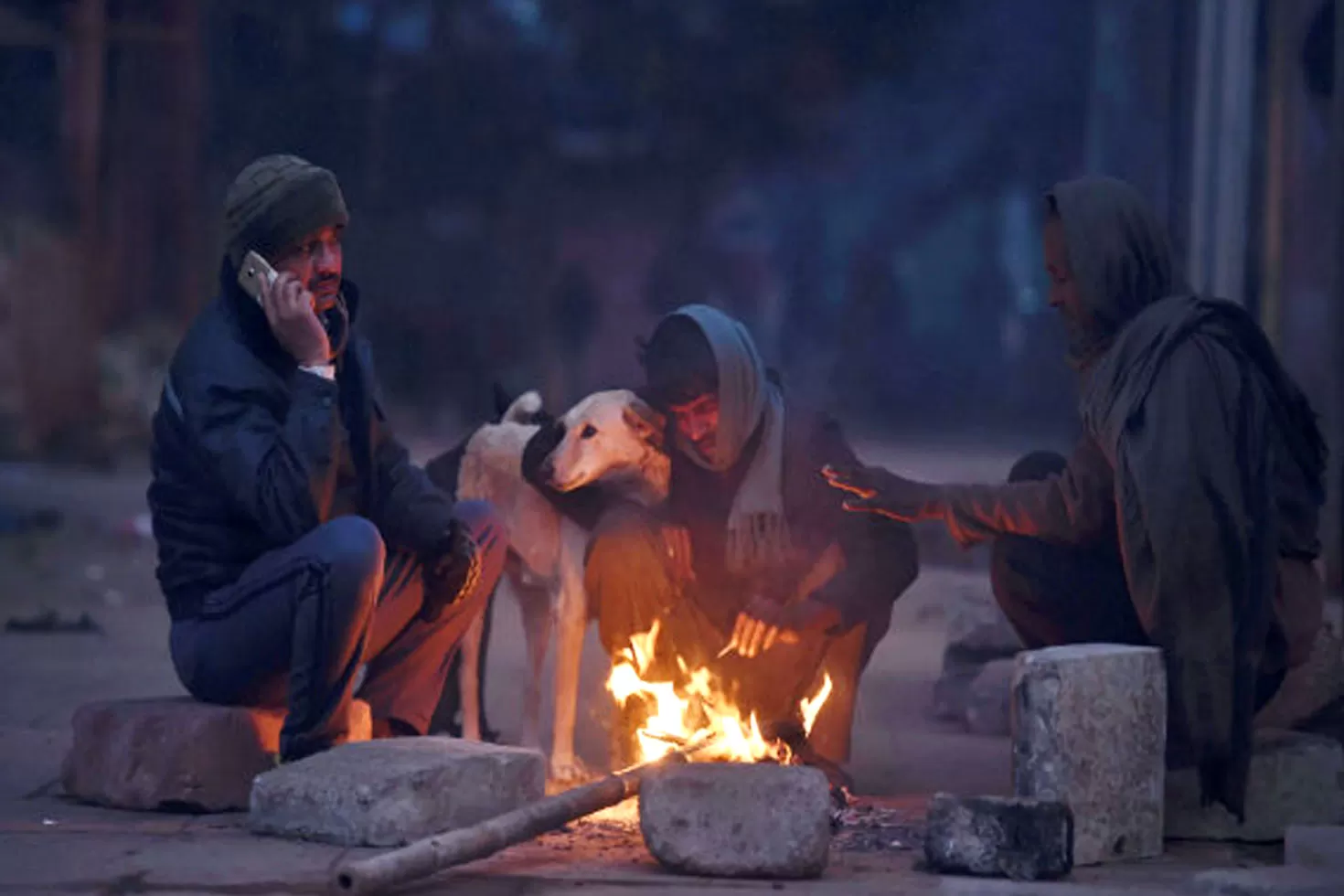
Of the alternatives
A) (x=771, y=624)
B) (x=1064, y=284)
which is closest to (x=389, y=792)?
(x=771, y=624)

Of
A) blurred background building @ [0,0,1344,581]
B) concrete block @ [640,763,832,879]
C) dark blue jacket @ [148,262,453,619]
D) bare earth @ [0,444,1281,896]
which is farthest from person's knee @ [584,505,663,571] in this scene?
blurred background building @ [0,0,1344,581]

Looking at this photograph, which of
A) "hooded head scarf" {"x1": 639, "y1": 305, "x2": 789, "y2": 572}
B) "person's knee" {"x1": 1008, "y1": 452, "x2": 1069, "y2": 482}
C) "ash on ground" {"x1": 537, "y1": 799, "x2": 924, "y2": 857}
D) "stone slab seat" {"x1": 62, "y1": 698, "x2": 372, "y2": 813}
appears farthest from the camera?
"person's knee" {"x1": 1008, "y1": 452, "x2": 1069, "y2": 482}

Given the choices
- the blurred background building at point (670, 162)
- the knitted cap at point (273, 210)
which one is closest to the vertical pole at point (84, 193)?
the blurred background building at point (670, 162)

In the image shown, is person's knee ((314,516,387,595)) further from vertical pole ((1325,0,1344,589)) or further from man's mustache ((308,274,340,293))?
vertical pole ((1325,0,1344,589))

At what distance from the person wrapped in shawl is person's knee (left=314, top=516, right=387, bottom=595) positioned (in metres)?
1.32

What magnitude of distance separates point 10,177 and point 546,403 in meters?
4.22

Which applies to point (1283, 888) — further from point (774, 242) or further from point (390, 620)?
point (774, 242)

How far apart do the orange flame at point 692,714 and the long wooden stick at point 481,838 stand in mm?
262

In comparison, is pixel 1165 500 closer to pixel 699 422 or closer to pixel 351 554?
pixel 699 422

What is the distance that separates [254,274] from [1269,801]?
283cm

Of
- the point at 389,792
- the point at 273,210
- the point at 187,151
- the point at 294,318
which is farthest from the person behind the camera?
the point at 187,151

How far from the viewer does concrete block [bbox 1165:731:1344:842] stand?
190 inches

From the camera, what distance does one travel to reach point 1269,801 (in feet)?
15.9

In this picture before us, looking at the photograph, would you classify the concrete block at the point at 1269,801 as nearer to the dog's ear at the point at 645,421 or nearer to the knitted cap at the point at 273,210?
the dog's ear at the point at 645,421
